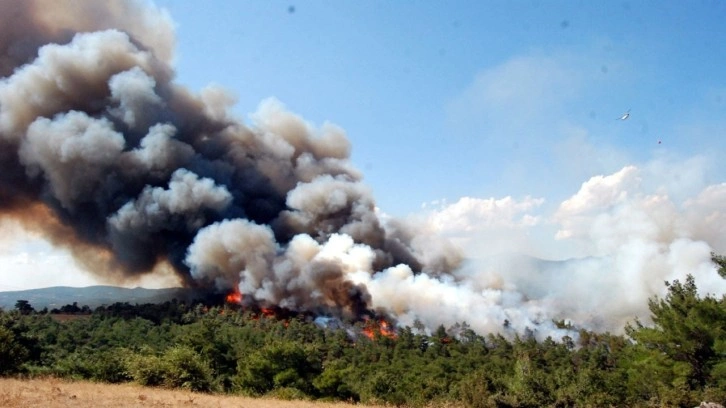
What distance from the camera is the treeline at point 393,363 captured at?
2681 cm

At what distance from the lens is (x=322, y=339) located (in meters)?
64.2

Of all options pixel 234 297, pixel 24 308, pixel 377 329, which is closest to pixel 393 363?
pixel 377 329

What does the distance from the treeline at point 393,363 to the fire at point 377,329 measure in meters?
3.54

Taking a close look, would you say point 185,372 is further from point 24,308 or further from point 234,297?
point 24,308

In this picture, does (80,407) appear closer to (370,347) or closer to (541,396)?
(541,396)

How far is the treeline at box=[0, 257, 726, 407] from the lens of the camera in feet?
88.0

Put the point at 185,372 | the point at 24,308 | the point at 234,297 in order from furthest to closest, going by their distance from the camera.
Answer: the point at 234,297 < the point at 24,308 < the point at 185,372

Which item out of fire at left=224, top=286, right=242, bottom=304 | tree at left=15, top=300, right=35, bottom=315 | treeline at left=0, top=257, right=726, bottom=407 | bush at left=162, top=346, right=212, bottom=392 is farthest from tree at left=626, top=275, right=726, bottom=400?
tree at left=15, top=300, right=35, bottom=315

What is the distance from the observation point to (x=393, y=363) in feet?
177

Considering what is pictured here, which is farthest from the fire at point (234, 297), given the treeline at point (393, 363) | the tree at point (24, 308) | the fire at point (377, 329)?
the tree at point (24, 308)

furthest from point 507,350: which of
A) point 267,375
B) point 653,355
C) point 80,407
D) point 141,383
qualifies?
point 80,407

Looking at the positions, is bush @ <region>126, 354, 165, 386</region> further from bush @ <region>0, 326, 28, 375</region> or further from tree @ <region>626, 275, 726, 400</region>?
tree @ <region>626, 275, 726, 400</region>

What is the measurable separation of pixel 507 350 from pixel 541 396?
3379 centimetres

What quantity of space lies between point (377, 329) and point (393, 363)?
2055 cm
